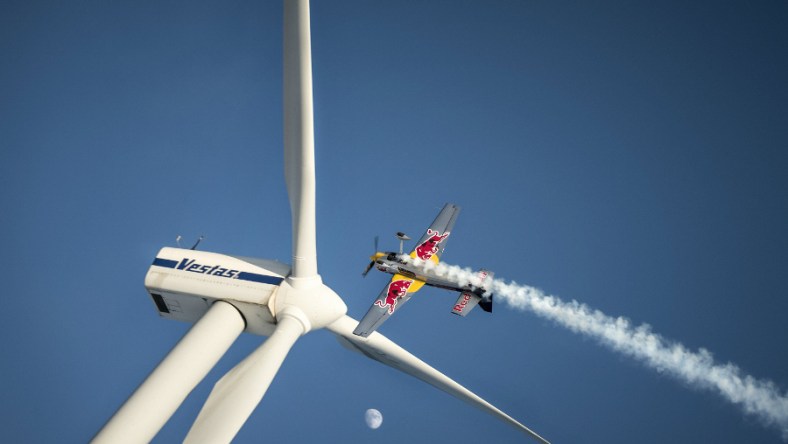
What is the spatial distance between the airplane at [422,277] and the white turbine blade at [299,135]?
2670 cm

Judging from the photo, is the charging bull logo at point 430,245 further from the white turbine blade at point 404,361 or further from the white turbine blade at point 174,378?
the white turbine blade at point 174,378

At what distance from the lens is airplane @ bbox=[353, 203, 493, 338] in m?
52.6

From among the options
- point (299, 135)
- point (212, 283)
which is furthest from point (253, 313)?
point (299, 135)

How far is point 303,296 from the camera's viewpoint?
82.7 feet

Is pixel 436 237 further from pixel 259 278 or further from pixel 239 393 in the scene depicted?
pixel 239 393

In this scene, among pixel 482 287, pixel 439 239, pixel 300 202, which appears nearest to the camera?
pixel 300 202

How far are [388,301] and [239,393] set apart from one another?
1308 inches

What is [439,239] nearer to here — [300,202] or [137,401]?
[300,202]

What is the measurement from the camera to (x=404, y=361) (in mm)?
29031

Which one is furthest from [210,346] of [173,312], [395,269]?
[395,269]

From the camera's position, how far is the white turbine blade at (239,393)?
61.1ft

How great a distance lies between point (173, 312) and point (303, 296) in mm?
7743

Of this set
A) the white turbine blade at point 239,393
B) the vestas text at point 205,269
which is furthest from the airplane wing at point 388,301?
the white turbine blade at point 239,393

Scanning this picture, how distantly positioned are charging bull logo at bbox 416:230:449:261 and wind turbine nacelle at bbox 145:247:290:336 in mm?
30665
